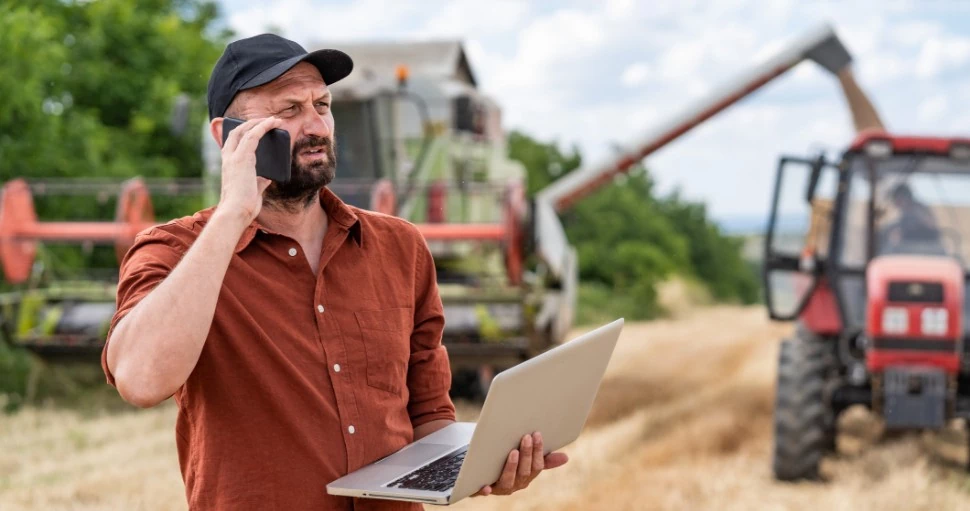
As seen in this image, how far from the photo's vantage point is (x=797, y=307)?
7.47 m

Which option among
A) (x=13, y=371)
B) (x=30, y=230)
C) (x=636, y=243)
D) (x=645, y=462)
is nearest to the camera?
(x=645, y=462)

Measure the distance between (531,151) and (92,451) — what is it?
66.7ft

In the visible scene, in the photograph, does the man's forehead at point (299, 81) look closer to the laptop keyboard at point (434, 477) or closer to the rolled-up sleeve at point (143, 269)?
the rolled-up sleeve at point (143, 269)

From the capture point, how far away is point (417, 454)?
7.39 feet

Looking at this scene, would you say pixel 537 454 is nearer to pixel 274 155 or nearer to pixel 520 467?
pixel 520 467

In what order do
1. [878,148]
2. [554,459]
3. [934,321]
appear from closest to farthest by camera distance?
[554,459] < [934,321] < [878,148]

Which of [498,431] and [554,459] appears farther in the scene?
[554,459]

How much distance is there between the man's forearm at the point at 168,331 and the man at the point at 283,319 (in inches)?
0.7

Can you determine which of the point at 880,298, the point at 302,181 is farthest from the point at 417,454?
the point at 880,298

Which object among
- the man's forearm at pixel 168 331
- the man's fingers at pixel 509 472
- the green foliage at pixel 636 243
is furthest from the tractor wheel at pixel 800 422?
the green foliage at pixel 636 243

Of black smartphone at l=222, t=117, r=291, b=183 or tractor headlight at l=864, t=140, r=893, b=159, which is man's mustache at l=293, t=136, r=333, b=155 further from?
tractor headlight at l=864, t=140, r=893, b=159

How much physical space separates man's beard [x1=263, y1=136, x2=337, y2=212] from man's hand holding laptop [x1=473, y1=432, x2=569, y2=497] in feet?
1.87

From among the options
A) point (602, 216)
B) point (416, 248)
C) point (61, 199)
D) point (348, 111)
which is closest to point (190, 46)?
point (61, 199)

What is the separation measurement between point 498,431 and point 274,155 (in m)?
0.58
